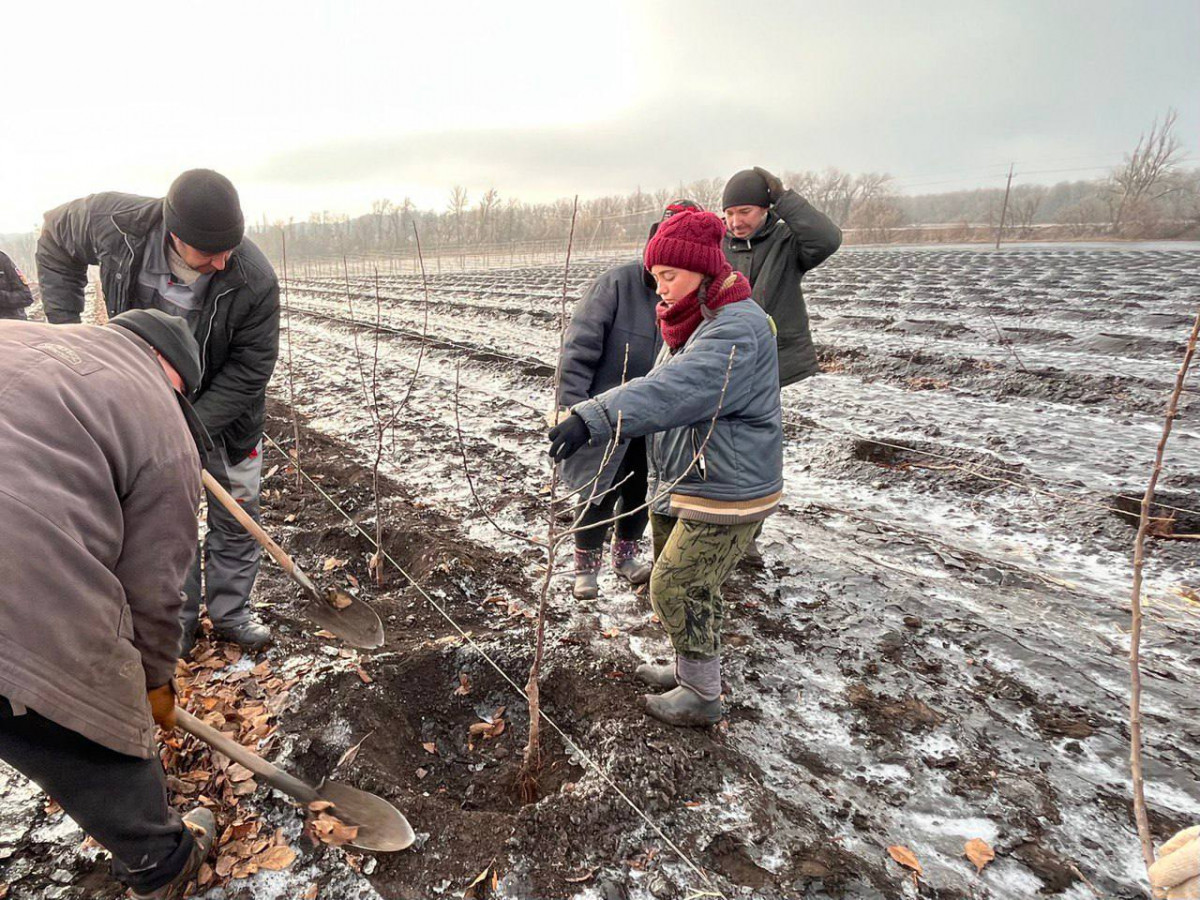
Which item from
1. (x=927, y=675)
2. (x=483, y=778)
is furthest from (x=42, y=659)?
(x=927, y=675)

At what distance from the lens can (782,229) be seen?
11.7 feet

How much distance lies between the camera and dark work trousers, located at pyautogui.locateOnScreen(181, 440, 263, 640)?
2756 mm

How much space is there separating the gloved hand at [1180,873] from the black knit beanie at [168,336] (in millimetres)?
2267

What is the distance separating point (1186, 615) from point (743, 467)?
10.1 feet

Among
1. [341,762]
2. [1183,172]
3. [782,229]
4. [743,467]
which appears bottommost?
[341,762]

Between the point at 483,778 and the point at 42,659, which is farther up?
the point at 42,659

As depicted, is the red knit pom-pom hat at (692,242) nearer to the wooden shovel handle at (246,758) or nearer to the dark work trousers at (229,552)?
the wooden shovel handle at (246,758)

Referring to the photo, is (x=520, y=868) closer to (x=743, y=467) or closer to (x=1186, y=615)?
(x=743, y=467)

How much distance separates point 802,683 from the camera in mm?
2850

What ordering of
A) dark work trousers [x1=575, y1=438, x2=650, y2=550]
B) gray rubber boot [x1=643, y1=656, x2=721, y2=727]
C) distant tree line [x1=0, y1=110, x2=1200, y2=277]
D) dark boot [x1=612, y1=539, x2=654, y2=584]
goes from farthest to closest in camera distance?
distant tree line [x1=0, y1=110, x2=1200, y2=277] → dark boot [x1=612, y1=539, x2=654, y2=584] → dark work trousers [x1=575, y1=438, x2=650, y2=550] → gray rubber boot [x1=643, y1=656, x2=721, y2=727]

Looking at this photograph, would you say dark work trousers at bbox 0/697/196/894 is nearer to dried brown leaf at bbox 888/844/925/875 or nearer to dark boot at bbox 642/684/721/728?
dark boot at bbox 642/684/721/728

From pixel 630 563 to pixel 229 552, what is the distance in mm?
2126

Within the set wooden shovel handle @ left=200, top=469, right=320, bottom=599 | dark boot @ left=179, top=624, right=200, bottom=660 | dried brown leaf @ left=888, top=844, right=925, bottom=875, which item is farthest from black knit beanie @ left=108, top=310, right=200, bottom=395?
dried brown leaf @ left=888, top=844, right=925, bottom=875

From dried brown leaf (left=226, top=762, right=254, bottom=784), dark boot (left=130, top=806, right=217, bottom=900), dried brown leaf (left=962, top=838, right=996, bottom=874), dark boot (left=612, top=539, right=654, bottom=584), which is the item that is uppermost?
dark boot (left=612, top=539, right=654, bottom=584)
